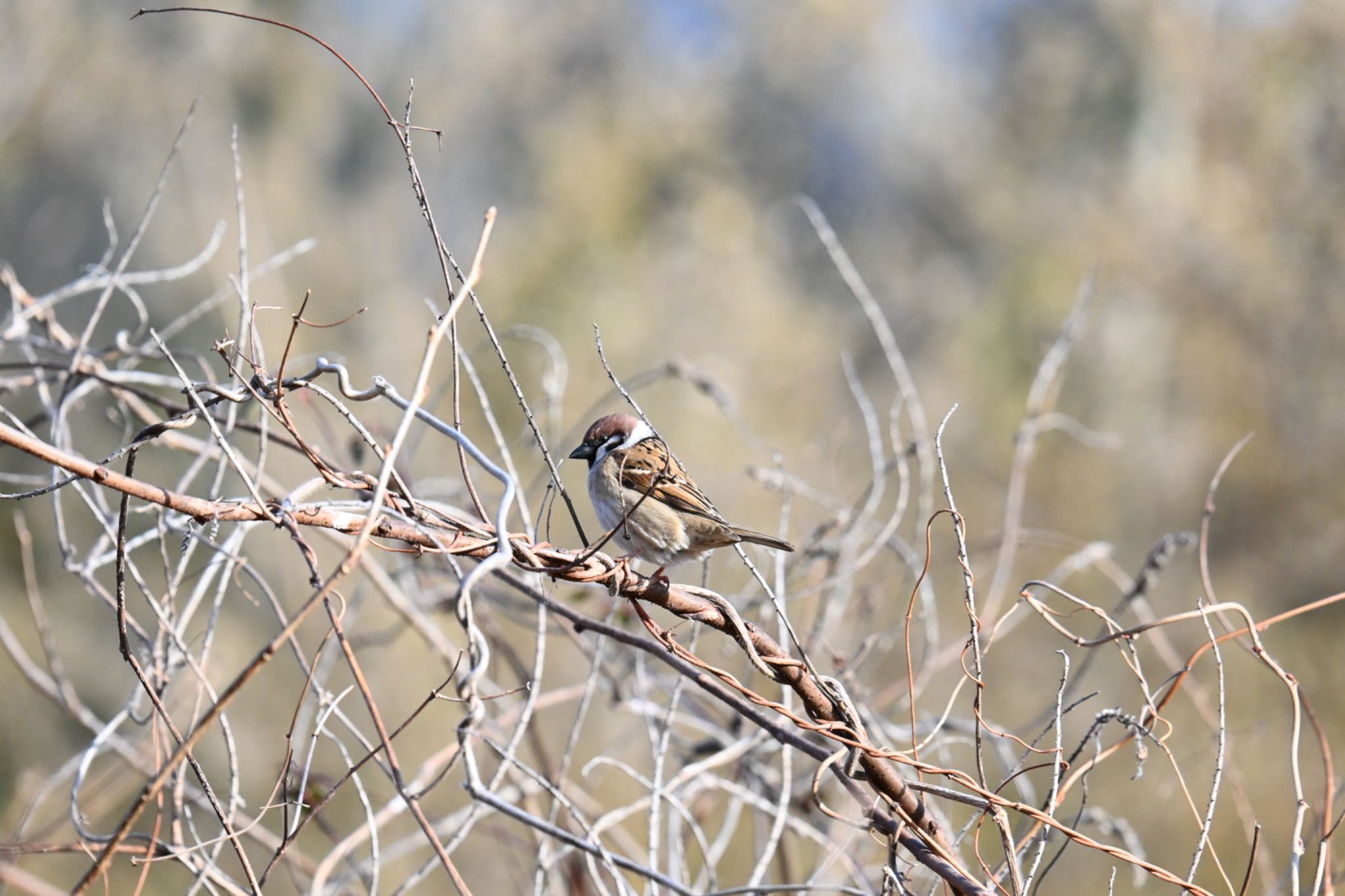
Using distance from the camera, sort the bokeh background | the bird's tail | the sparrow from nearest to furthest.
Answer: the bird's tail < the sparrow < the bokeh background

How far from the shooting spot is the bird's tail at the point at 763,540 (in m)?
2.51

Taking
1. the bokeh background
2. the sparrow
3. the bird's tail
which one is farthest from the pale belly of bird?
the bokeh background

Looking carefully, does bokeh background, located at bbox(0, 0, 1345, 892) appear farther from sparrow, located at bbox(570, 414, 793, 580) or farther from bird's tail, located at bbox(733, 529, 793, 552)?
bird's tail, located at bbox(733, 529, 793, 552)

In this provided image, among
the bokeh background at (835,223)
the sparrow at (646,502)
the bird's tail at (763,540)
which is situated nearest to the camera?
the bird's tail at (763,540)

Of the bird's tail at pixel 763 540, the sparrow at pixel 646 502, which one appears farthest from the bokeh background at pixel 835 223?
the bird's tail at pixel 763 540

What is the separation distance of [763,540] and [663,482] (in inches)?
16.7

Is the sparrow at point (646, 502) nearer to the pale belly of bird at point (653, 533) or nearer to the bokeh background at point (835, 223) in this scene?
the pale belly of bird at point (653, 533)

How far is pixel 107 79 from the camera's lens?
8.98m

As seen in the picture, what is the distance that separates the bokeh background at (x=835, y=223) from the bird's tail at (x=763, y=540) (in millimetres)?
4582

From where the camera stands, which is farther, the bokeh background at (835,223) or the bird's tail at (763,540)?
the bokeh background at (835,223)

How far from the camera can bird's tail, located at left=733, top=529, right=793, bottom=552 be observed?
8.25 ft

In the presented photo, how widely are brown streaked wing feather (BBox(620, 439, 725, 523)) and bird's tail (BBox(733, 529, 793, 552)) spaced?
128 millimetres

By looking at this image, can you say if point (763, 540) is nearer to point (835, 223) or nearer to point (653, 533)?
point (653, 533)

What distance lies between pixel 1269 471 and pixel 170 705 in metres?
9.01
